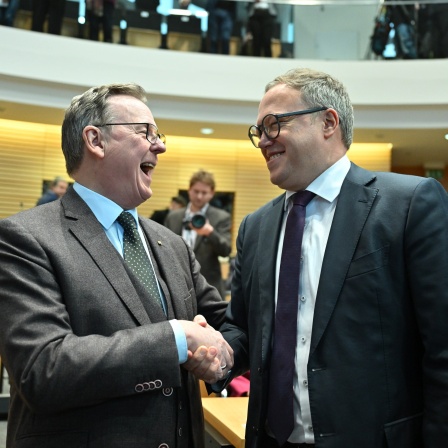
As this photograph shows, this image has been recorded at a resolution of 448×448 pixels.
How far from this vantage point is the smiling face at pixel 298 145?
7.04 feet

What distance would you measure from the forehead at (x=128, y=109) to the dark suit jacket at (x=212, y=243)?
3.20 m

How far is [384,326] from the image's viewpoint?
1869 mm

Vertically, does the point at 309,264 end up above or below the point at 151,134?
below

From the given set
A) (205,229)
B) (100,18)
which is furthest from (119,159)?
(100,18)

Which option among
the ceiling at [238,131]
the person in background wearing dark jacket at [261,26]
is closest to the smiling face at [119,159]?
the ceiling at [238,131]

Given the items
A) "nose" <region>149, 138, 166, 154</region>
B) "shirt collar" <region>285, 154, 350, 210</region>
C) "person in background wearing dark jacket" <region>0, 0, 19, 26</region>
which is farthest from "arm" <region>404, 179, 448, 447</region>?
"person in background wearing dark jacket" <region>0, 0, 19, 26</region>

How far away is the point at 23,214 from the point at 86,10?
8.27 metres

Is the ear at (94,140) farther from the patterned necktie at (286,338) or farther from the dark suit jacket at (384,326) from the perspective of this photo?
the dark suit jacket at (384,326)

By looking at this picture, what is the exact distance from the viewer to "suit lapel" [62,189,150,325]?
75.6 inches

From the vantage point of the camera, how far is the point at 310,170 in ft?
7.03

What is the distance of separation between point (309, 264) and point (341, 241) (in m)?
0.13

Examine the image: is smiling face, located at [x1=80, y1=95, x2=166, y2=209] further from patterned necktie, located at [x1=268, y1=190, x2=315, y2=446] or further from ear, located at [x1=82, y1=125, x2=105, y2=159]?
patterned necktie, located at [x1=268, y1=190, x2=315, y2=446]

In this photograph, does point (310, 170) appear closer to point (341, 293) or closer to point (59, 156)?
point (341, 293)

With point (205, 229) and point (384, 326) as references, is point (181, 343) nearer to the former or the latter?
point (384, 326)
